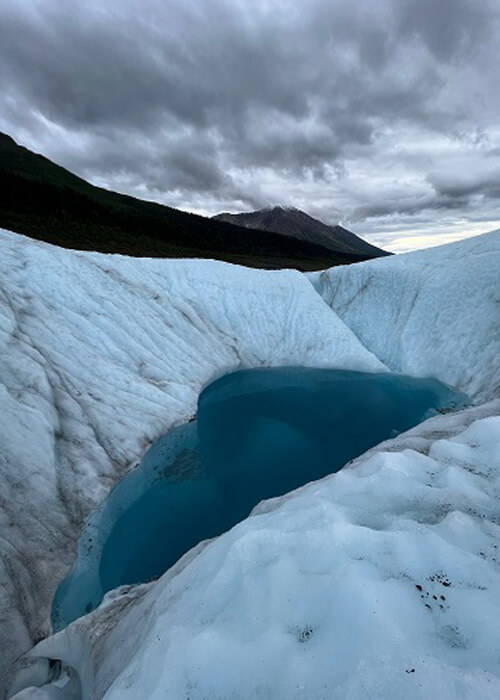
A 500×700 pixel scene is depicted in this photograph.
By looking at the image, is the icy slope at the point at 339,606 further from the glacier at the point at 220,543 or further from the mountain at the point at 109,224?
the mountain at the point at 109,224

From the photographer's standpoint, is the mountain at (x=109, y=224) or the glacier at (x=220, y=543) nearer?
the glacier at (x=220, y=543)

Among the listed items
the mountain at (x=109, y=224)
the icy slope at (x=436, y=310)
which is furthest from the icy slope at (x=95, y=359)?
the mountain at (x=109, y=224)

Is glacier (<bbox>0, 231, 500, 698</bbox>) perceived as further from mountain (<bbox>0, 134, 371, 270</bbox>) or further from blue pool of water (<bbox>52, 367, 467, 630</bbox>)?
mountain (<bbox>0, 134, 371, 270</bbox>)

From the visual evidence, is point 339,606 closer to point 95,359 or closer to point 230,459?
point 230,459

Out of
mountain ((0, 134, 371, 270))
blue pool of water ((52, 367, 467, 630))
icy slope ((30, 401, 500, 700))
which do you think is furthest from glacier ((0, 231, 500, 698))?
mountain ((0, 134, 371, 270))

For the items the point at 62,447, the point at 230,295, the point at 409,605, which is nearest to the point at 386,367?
the point at 230,295
